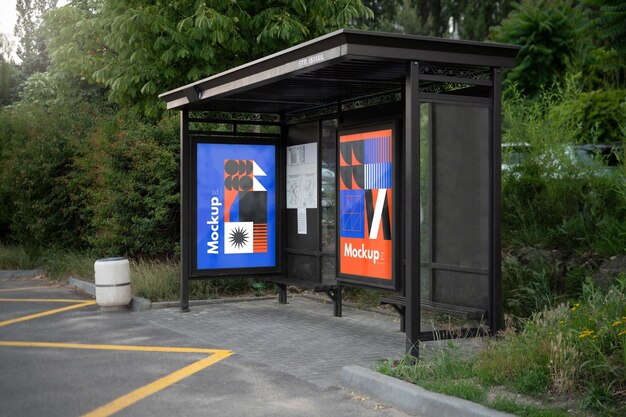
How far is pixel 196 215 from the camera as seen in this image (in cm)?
1212

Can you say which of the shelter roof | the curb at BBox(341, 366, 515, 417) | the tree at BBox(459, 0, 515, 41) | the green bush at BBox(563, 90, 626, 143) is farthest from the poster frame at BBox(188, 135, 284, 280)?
the tree at BBox(459, 0, 515, 41)

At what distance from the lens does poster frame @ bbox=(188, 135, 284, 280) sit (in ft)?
39.7

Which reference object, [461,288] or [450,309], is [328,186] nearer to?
[461,288]

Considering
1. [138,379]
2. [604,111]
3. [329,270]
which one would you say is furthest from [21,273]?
[604,111]

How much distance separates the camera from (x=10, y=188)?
19.5 meters

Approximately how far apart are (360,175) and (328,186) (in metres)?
1.56

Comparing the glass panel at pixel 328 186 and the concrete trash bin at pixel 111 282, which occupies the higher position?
the glass panel at pixel 328 186

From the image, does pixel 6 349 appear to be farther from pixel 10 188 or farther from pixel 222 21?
pixel 10 188

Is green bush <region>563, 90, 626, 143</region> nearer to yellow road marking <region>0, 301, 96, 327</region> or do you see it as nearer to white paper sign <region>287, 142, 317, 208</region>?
white paper sign <region>287, 142, 317, 208</region>

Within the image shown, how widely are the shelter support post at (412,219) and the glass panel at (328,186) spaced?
358 centimetres

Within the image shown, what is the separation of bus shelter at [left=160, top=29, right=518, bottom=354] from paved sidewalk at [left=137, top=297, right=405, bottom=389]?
42cm

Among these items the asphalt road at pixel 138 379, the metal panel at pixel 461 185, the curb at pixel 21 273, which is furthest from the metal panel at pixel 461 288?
the curb at pixel 21 273

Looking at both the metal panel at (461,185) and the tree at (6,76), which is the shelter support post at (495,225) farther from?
the tree at (6,76)

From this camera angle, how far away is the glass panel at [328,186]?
11.5m
